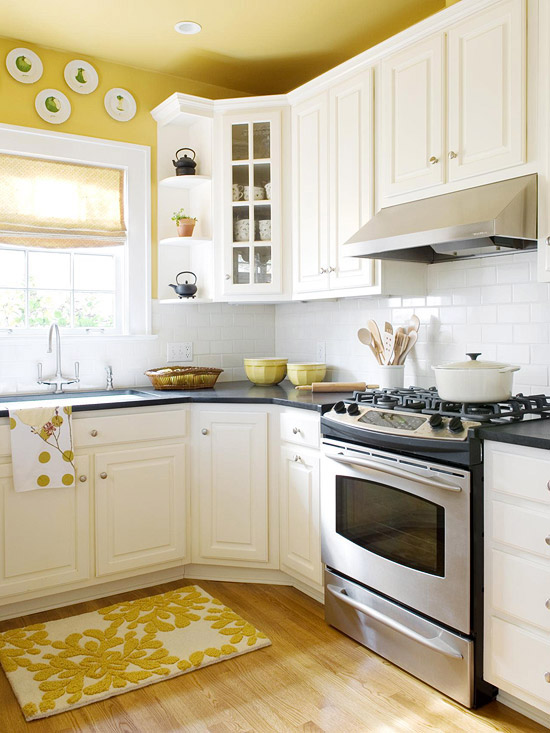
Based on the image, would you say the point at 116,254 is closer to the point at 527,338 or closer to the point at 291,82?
the point at 291,82

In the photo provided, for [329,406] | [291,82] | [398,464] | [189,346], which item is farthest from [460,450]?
[291,82]

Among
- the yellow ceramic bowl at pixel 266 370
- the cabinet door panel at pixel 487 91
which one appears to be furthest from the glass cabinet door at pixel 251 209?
the cabinet door panel at pixel 487 91

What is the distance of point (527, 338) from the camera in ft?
8.61

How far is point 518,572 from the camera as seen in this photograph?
1969 millimetres

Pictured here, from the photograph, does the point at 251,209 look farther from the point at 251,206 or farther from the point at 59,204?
the point at 59,204

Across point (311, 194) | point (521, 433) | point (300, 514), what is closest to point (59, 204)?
point (311, 194)

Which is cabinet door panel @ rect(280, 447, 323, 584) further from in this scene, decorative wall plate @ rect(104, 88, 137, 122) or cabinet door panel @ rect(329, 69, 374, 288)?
decorative wall plate @ rect(104, 88, 137, 122)

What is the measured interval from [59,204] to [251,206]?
0.99 meters

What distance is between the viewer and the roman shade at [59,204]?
10.7 feet

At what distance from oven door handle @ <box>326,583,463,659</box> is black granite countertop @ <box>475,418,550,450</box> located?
71 centimetres

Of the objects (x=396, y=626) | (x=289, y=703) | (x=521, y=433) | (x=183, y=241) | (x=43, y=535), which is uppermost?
(x=183, y=241)

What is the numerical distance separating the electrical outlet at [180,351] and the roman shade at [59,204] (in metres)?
0.65

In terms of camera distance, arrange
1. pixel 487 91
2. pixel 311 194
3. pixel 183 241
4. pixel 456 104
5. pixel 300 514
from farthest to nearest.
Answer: pixel 183 241, pixel 311 194, pixel 300 514, pixel 456 104, pixel 487 91

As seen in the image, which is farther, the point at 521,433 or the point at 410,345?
the point at 410,345
